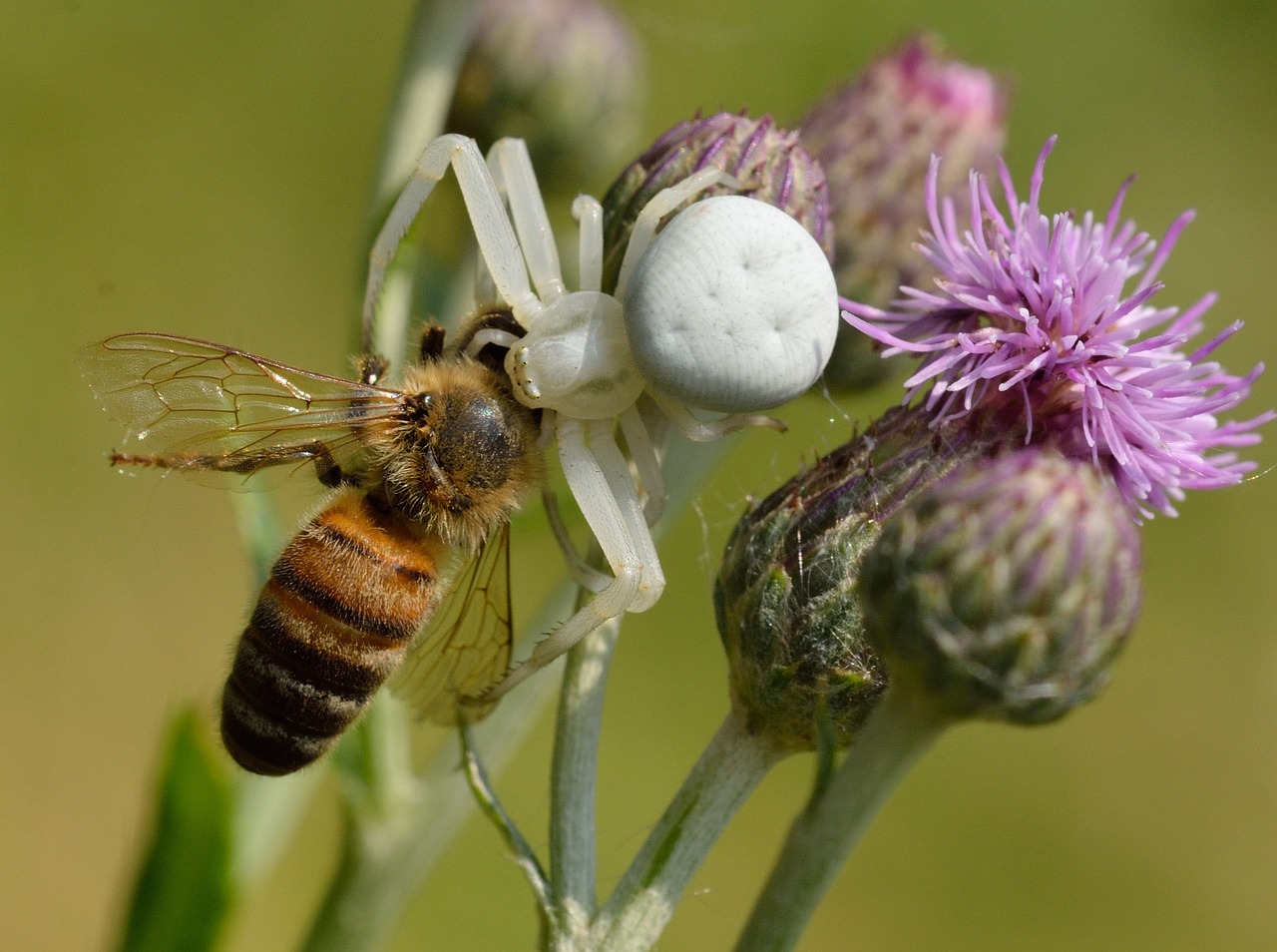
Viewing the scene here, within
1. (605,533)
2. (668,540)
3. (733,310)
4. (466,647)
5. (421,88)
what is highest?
(421,88)

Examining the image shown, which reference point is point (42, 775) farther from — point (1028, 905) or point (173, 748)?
point (1028, 905)

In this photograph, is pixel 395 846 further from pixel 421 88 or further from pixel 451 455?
pixel 421 88

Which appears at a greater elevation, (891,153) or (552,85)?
(552,85)

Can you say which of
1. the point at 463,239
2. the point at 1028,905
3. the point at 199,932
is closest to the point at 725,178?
the point at 463,239

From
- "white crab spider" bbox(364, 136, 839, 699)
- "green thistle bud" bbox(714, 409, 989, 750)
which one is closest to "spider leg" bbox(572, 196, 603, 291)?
"white crab spider" bbox(364, 136, 839, 699)

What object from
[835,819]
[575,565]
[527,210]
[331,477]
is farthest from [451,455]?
[835,819]

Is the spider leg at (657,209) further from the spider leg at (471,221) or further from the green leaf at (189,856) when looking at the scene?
the green leaf at (189,856)
